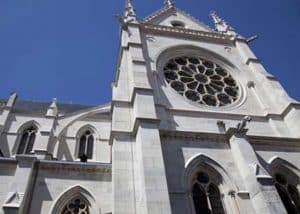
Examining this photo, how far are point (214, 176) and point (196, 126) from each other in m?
2.38

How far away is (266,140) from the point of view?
10781 mm

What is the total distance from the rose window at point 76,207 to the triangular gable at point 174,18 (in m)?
12.5

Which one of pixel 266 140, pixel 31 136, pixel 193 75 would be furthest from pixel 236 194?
pixel 31 136

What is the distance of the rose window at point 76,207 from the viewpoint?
925 cm

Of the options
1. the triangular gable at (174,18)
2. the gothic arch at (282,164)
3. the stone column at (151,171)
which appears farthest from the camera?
the triangular gable at (174,18)

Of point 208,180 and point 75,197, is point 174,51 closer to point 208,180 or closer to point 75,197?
point 208,180

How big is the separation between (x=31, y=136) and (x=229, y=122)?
14.0 meters

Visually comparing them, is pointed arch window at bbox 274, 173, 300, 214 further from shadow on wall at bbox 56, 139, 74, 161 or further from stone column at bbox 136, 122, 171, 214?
shadow on wall at bbox 56, 139, 74, 161

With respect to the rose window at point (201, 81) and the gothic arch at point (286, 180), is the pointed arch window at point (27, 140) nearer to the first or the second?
the rose window at point (201, 81)

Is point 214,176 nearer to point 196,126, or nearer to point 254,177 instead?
point 254,177

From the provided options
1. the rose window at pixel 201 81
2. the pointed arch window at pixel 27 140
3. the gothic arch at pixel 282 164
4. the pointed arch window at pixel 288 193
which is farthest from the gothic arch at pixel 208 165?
the pointed arch window at pixel 27 140

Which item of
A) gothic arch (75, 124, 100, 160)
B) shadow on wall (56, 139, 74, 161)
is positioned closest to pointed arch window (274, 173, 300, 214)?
gothic arch (75, 124, 100, 160)

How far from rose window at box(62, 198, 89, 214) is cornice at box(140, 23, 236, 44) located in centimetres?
1046

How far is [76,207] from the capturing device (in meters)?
9.40
